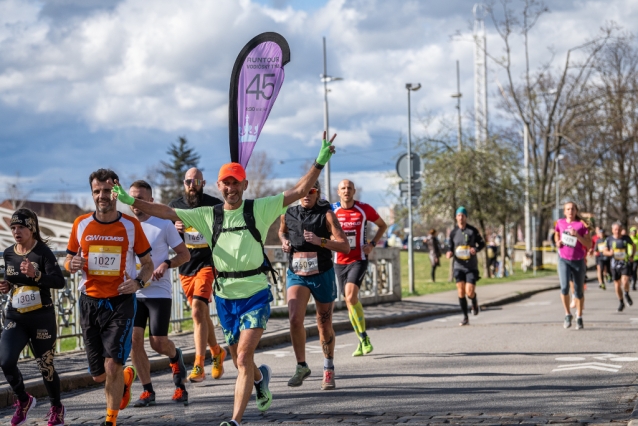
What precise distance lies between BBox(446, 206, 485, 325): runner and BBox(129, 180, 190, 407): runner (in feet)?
25.9

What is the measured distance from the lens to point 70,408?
7.98 metres

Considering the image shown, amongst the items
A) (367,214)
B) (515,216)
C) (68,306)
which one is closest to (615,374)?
(367,214)

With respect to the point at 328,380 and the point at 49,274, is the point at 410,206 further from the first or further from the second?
the point at 49,274

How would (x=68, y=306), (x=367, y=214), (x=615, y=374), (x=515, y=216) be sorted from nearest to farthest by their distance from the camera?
(x=615, y=374) < (x=367, y=214) < (x=68, y=306) < (x=515, y=216)

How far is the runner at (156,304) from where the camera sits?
7.80 metres

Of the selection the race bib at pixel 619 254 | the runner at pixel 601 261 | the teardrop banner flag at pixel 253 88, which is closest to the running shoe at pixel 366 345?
the teardrop banner flag at pixel 253 88

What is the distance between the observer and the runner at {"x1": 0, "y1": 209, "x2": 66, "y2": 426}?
6.83 meters

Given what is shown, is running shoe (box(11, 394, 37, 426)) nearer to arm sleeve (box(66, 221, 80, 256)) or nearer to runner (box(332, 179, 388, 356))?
arm sleeve (box(66, 221, 80, 256))

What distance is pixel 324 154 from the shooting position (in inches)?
252

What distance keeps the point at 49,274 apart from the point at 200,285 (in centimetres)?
229

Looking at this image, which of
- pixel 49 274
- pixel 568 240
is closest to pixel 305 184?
pixel 49 274

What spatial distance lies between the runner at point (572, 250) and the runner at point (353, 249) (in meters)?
4.10

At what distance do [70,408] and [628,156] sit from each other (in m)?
52.8

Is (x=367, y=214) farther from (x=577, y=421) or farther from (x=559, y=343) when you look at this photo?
(x=577, y=421)
